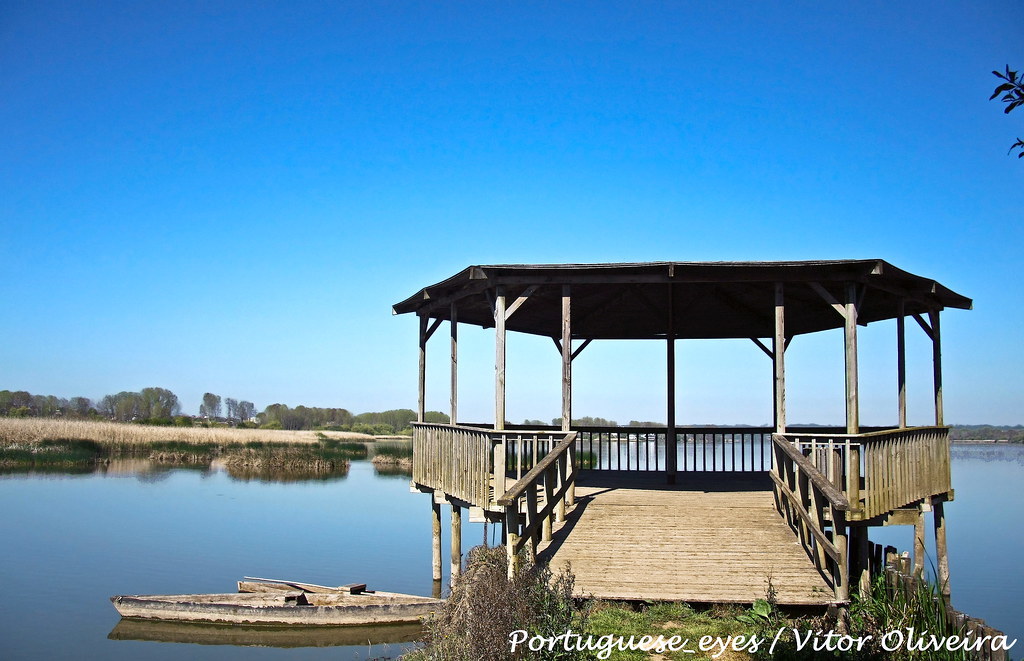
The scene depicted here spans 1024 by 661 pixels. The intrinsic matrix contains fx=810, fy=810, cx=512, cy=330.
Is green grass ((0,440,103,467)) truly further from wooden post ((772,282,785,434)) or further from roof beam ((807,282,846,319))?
roof beam ((807,282,846,319))

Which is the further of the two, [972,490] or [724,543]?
[972,490]

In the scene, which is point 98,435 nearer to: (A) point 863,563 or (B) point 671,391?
(B) point 671,391

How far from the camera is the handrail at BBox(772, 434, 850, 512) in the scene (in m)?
8.57

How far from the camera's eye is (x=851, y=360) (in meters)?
11.5

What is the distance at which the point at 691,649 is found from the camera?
7492 mm

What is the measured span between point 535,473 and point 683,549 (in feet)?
7.33

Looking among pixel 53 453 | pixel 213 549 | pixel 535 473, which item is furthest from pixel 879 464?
pixel 53 453

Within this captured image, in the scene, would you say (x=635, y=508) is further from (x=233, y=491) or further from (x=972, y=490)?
(x=972, y=490)

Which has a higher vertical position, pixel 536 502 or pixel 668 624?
pixel 536 502

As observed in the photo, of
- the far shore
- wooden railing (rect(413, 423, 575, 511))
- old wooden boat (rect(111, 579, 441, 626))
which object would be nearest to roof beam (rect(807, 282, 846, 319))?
wooden railing (rect(413, 423, 575, 511))

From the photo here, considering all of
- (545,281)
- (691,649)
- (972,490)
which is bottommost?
(972,490)

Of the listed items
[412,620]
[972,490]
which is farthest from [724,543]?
[972,490]

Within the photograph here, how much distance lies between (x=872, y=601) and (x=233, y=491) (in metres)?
28.6

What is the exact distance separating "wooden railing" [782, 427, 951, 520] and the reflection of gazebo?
3 centimetres
